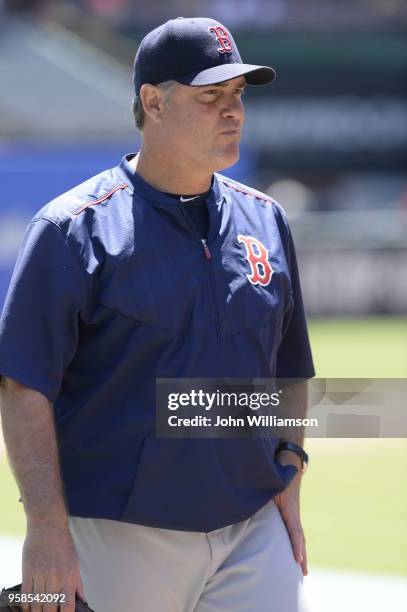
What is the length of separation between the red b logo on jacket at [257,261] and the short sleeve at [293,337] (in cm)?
15

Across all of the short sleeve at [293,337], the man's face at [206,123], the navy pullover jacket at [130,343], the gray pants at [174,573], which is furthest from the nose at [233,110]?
the gray pants at [174,573]

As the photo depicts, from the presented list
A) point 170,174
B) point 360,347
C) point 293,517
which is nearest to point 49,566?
point 293,517

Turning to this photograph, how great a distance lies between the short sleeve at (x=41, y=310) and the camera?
260cm

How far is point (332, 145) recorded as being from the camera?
25.5m

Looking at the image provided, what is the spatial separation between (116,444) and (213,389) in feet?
0.90

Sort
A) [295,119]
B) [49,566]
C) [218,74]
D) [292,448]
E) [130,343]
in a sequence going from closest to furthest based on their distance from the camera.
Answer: [49,566], [130,343], [218,74], [292,448], [295,119]

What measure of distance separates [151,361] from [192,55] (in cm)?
76

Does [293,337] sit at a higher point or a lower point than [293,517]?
higher

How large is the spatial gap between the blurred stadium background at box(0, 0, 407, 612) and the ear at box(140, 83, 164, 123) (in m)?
12.4

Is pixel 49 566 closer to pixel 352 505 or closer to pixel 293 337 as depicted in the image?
pixel 293 337

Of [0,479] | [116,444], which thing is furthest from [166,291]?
[0,479]

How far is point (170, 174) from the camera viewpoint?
9.46 ft

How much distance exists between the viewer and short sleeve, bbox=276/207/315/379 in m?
3.11

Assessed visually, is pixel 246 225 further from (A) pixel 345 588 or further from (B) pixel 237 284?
(A) pixel 345 588
